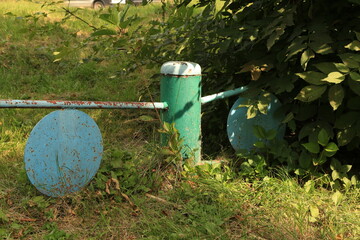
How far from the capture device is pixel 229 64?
10.2 ft

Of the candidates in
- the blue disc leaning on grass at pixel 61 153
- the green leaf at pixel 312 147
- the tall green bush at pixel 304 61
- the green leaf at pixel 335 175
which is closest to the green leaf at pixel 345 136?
the tall green bush at pixel 304 61

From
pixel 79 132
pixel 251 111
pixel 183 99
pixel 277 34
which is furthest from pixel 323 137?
pixel 79 132

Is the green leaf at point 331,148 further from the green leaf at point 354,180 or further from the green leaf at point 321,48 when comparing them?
the green leaf at point 321,48

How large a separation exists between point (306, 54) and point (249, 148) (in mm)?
840

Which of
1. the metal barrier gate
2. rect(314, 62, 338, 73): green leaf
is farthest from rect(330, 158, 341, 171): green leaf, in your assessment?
the metal barrier gate

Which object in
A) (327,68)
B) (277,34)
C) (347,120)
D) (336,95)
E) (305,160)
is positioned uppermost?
(277,34)

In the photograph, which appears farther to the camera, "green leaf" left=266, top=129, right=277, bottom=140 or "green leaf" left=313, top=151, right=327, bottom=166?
"green leaf" left=266, top=129, right=277, bottom=140

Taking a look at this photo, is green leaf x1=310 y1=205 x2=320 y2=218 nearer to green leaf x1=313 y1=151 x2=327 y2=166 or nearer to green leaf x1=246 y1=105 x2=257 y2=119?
green leaf x1=313 y1=151 x2=327 y2=166

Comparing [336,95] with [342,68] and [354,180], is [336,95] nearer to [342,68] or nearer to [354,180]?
[342,68]

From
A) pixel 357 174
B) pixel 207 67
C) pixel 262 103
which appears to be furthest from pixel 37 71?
pixel 357 174

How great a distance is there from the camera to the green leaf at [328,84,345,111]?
214 cm

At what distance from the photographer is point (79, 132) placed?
7.57 feet

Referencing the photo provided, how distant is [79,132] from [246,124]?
1118mm

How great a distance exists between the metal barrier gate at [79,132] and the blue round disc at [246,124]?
21 cm
